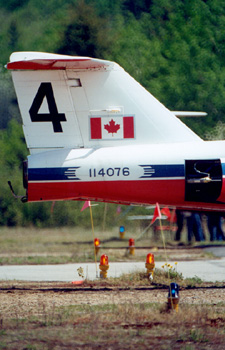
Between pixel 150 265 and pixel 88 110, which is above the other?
pixel 88 110

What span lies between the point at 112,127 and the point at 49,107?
4.06 feet

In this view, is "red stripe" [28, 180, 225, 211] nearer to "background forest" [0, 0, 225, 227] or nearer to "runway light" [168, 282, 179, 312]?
"runway light" [168, 282, 179, 312]

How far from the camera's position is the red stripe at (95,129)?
1291 centimetres

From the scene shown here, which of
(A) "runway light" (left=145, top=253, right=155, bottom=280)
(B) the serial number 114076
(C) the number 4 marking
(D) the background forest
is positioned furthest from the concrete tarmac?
(D) the background forest

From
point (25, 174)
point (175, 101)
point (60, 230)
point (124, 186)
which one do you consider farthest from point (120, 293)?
point (175, 101)

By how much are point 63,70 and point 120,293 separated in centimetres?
422

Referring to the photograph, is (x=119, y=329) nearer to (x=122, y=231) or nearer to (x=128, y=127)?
(x=128, y=127)

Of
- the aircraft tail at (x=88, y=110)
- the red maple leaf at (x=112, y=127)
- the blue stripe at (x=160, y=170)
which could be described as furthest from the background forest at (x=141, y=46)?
the blue stripe at (x=160, y=170)

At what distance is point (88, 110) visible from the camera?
12.9 metres

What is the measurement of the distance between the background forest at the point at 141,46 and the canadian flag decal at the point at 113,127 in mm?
11833

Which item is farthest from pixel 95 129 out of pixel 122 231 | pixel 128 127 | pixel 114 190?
pixel 122 231

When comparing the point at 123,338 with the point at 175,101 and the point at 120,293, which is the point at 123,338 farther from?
the point at 175,101

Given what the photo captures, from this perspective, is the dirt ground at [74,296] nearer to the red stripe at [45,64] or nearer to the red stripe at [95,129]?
the red stripe at [95,129]

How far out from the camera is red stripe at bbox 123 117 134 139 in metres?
12.9
